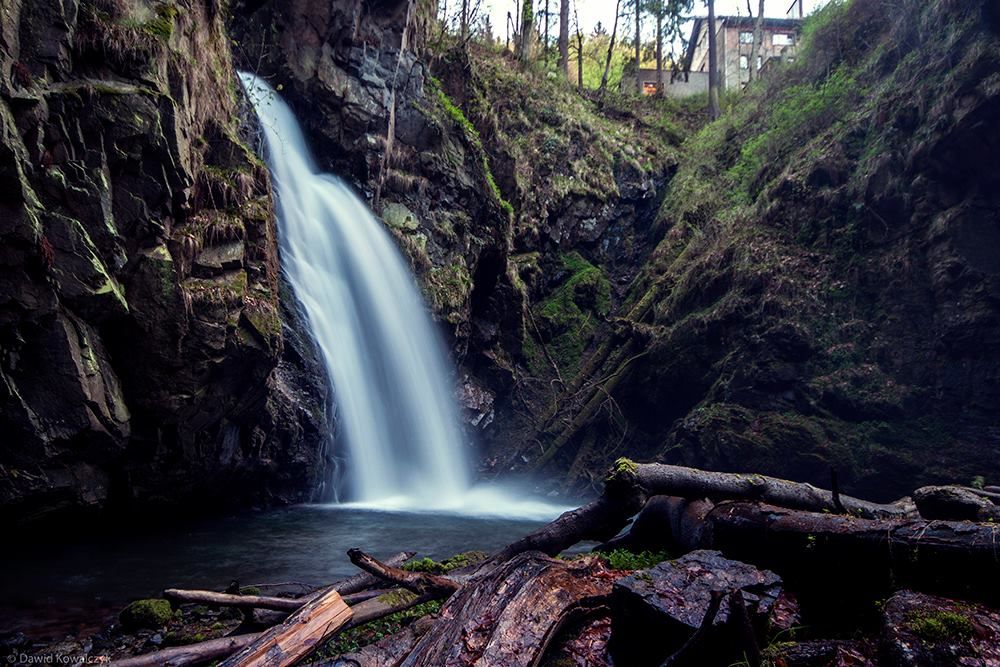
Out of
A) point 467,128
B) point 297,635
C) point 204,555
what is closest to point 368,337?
point 204,555

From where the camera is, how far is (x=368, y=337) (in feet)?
47.4

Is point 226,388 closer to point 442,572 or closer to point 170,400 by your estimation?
point 170,400

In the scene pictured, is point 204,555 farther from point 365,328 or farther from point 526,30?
point 526,30

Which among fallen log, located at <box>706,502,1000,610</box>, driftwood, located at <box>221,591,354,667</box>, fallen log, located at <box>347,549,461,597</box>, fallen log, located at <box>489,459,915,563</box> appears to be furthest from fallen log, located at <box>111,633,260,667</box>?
fallen log, located at <box>706,502,1000,610</box>

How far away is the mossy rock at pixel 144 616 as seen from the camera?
5320 millimetres

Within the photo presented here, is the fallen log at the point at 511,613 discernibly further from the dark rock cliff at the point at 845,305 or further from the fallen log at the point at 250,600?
the dark rock cliff at the point at 845,305

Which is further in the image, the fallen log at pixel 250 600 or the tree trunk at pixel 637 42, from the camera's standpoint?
the tree trunk at pixel 637 42

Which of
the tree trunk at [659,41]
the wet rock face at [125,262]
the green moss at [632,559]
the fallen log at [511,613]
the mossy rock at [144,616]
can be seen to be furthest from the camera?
the tree trunk at [659,41]

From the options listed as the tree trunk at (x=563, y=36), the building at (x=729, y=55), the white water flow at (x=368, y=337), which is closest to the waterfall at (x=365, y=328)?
the white water flow at (x=368, y=337)

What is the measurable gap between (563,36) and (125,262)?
25893 mm

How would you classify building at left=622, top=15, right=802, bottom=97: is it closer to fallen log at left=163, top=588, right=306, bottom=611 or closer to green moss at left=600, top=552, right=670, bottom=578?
green moss at left=600, top=552, right=670, bottom=578

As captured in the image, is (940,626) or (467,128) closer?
(940,626)


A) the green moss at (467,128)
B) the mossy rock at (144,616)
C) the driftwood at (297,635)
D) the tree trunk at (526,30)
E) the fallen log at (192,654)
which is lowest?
the mossy rock at (144,616)

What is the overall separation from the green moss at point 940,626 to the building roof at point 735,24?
32331mm
